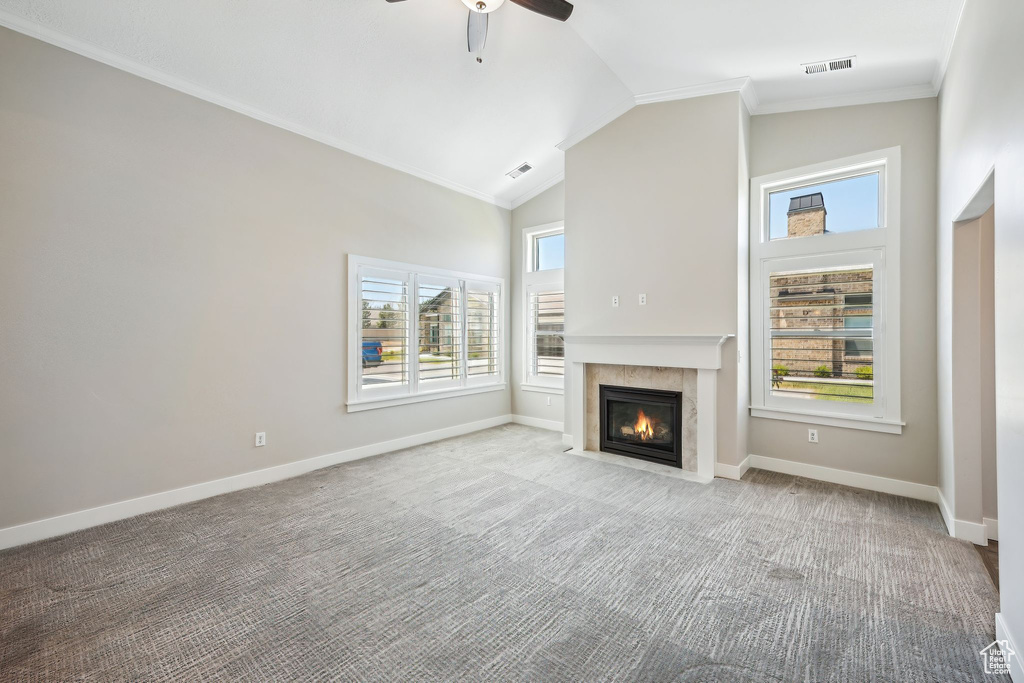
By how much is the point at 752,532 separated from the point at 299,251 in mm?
4309

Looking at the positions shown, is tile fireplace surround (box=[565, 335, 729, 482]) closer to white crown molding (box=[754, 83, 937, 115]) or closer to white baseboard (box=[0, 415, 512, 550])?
white baseboard (box=[0, 415, 512, 550])

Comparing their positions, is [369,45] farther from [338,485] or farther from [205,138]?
[338,485]

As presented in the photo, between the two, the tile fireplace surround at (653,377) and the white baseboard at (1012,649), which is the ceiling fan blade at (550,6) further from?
the white baseboard at (1012,649)

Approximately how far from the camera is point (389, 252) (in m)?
4.83

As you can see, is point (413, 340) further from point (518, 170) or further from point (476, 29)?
point (476, 29)

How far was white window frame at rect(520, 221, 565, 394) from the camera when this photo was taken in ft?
19.6

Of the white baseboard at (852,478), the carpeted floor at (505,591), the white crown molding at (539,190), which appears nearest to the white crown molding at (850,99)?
the white crown molding at (539,190)

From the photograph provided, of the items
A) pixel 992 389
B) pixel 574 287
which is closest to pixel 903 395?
pixel 992 389

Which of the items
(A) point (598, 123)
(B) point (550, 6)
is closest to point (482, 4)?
(B) point (550, 6)

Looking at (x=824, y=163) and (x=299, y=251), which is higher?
(x=824, y=163)

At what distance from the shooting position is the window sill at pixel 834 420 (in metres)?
3.67

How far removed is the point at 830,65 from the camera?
340 cm

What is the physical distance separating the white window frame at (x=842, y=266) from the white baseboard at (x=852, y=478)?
0.41 m

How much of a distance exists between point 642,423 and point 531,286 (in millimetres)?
2481
